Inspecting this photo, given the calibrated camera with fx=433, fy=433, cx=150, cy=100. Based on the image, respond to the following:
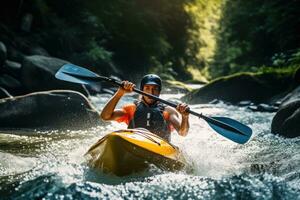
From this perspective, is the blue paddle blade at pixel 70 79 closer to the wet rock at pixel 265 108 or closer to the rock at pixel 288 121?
the rock at pixel 288 121

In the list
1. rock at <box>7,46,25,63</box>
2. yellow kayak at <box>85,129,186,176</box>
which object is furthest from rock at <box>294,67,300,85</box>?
rock at <box>7,46,25,63</box>

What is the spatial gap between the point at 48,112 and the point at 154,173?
4.55 meters

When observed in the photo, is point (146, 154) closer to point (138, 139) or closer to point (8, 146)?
point (138, 139)

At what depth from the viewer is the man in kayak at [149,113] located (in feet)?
17.8

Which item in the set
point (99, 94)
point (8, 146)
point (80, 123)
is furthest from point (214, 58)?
point (8, 146)

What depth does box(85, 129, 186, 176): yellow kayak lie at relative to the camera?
4270mm

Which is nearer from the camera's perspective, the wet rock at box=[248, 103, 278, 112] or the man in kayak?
the man in kayak

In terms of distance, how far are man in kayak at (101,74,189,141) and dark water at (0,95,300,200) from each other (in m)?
0.58

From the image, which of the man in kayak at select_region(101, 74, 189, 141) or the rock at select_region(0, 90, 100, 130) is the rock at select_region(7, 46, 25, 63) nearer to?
the rock at select_region(0, 90, 100, 130)

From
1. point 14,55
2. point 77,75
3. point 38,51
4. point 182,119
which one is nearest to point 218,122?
point 182,119

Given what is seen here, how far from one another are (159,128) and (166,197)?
1.77 meters

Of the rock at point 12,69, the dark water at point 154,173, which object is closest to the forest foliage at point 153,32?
the rock at point 12,69

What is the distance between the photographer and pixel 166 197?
12.3 feet

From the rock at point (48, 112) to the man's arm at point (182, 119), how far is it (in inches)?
118
